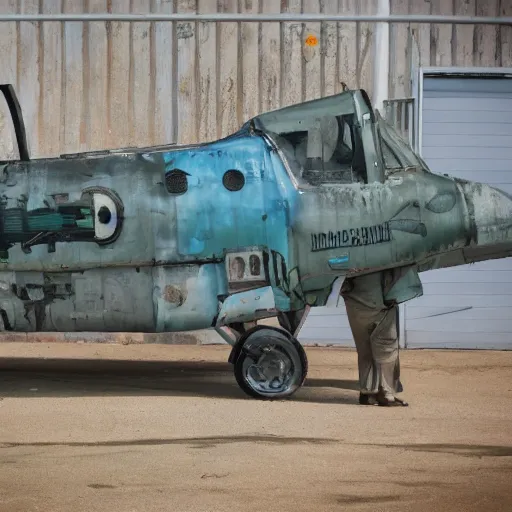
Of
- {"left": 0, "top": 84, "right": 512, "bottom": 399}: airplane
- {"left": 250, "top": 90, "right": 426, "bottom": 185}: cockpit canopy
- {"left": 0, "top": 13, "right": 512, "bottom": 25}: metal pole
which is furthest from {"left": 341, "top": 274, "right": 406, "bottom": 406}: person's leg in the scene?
{"left": 0, "top": 13, "right": 512, "bottom": 25}: metal pole

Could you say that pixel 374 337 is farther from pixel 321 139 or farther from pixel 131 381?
pixel 131 381

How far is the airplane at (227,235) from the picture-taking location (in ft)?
34.4

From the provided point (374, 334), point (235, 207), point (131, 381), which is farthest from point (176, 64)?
point (374, 334)

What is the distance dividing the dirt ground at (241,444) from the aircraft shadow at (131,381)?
19mm

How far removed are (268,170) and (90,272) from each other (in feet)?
5.09

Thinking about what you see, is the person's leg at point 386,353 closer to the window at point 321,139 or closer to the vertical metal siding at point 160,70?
the window at point 321,139

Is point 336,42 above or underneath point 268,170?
above

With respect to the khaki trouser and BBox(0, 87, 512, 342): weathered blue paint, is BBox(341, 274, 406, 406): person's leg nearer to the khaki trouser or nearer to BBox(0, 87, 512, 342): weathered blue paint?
the khaki trouser

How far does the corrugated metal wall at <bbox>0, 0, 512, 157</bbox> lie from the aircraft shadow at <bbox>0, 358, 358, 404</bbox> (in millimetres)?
3221

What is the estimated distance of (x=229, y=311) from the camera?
10.5 meters

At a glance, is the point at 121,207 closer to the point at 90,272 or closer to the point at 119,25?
the point at 90,272

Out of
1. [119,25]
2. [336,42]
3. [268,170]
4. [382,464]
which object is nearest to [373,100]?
[336,42]

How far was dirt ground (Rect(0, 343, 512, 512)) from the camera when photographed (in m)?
6.64

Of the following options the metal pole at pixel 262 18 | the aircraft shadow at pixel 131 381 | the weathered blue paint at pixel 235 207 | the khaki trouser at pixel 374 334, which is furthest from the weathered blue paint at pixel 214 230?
the metal pole at pixel 262 18
